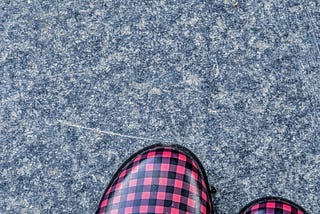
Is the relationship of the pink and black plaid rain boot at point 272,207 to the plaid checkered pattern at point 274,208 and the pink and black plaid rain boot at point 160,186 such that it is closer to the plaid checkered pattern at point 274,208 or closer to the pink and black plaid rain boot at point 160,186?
the plaid checkered pattern at point 274,208

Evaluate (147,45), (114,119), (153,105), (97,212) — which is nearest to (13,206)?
(97,212)

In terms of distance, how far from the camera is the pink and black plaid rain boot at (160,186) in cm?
134

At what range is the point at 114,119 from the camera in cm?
153

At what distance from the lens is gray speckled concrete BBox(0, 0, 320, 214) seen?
1.48 metres

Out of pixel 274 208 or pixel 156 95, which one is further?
pixel 156 95

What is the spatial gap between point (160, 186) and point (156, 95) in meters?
0.29

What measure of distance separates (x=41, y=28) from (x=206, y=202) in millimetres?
685

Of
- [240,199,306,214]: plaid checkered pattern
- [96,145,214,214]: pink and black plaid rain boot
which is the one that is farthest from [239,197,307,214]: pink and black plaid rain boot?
[96,145,214,214]: pink and black plaid rain boot

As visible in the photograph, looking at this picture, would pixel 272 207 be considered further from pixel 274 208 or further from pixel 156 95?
pixel 156 95

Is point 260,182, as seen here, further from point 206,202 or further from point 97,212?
point 97,212

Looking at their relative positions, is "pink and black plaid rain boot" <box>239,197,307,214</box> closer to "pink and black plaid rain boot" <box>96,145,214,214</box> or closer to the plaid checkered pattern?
the plaid checkered pattern

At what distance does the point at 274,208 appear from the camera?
4.44ft

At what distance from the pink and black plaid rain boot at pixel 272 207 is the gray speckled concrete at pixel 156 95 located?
5cm

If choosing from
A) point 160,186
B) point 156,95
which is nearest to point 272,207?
point 160,186
